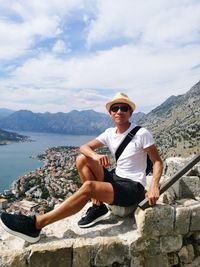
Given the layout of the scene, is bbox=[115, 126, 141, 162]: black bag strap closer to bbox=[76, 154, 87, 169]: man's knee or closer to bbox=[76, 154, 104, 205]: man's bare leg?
bbox=[76, 154, 104, 205]: man's bare leg

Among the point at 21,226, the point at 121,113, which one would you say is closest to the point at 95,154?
the point at 121,113

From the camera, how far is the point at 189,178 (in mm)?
5727

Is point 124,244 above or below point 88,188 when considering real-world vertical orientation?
below

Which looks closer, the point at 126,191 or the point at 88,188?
the point at 88,188

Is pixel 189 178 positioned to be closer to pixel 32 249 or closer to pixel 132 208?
pixel 132 208

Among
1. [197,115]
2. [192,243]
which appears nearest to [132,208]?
[192,243]

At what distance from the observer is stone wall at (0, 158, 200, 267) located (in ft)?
15.0

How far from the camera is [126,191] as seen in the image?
5.13m

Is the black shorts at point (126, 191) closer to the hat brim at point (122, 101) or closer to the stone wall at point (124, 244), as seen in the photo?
the stone wall at point (124, 244)

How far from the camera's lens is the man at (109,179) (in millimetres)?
4805

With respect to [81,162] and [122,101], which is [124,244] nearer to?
[81,162]

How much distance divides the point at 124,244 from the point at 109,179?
1.01 m

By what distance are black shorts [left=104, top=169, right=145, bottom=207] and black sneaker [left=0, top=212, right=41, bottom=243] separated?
119 centimetres

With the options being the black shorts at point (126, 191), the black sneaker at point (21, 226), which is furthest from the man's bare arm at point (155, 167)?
the black sneaker at point (21, 226)
